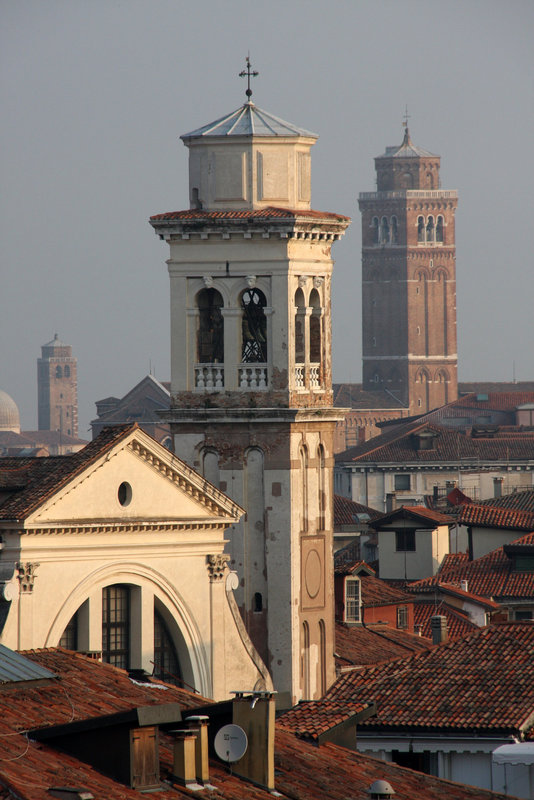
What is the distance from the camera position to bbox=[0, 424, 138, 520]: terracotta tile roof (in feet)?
92.0

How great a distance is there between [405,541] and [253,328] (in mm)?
19346

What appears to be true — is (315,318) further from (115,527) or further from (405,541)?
(405,541)

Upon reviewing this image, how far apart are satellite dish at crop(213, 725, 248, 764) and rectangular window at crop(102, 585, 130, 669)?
34.1 ft

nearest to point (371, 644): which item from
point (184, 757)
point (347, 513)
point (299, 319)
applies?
point (299, 319)

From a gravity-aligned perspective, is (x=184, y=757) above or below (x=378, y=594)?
above

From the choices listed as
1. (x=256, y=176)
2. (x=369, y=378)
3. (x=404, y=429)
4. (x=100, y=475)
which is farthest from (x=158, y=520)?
(x=369, y=378)

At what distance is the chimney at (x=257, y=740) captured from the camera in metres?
18.8

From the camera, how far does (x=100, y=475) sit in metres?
29.0

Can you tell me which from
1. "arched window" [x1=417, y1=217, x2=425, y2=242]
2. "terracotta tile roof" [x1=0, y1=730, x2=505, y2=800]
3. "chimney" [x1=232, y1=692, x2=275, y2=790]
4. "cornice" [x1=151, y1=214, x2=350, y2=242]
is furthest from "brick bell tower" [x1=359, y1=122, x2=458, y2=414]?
"chimney" [x1=232, y1=692, x2=275, y2=790]

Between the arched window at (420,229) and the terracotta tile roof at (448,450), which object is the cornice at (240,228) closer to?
the terracotta tile roof at (448,450)

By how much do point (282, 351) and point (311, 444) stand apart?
4.97 feet

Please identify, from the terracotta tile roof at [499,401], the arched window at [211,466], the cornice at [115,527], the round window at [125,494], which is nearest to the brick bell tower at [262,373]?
the arched window at [211,466]

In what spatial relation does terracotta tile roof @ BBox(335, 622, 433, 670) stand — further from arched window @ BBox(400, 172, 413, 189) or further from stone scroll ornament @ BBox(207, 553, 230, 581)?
arched window @ BBox(400, 172, 413, 189)

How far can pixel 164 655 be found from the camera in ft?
99.5
